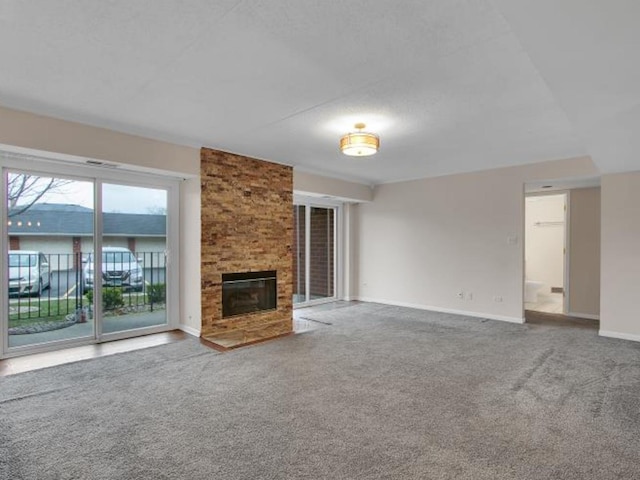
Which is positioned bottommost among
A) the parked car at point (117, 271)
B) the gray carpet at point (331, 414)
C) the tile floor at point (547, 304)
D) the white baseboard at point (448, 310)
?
the tile floor at point (547, 304)

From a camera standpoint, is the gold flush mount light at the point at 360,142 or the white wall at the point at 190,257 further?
the white wall at the point at 190,257

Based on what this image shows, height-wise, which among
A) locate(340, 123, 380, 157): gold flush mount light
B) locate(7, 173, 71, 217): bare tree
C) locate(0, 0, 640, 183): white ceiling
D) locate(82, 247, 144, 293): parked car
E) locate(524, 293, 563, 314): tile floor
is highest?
locate(0, 0, 640, 183): white ceiling

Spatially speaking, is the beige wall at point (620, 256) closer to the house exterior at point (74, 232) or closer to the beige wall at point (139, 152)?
the beige wall at point (139, 152)

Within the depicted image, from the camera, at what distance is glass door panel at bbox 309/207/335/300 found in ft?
24.1

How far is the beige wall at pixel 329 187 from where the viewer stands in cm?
616

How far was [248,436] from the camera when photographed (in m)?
2.35

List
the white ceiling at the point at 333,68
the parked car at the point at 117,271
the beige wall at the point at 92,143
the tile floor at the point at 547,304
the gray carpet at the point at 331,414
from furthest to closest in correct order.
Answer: the tile floor at the point at 547,304 → the parked car at the point at 117,271 → the beige wall at the point at 92,143 → the gray carpet at the point at 331,414 → the white ceiling at the point at 333,68

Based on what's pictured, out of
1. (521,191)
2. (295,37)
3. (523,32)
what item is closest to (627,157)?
(521,191)

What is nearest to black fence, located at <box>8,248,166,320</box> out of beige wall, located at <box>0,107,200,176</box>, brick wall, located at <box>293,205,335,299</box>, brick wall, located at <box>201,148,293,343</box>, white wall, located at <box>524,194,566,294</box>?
brick wall, located at <box>201,148,293,343</box>

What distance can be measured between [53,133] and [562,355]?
590 centimetres

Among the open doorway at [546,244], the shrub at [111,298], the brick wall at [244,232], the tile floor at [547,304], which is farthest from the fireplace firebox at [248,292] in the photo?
the open doorway at [546,244]

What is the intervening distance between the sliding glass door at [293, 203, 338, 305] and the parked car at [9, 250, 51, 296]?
13.0 feet

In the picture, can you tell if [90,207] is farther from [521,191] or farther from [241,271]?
[521,191]

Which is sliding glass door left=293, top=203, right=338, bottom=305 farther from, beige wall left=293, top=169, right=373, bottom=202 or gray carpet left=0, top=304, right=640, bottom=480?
gray carpet left=0, top=304, right=640, bottom=480
